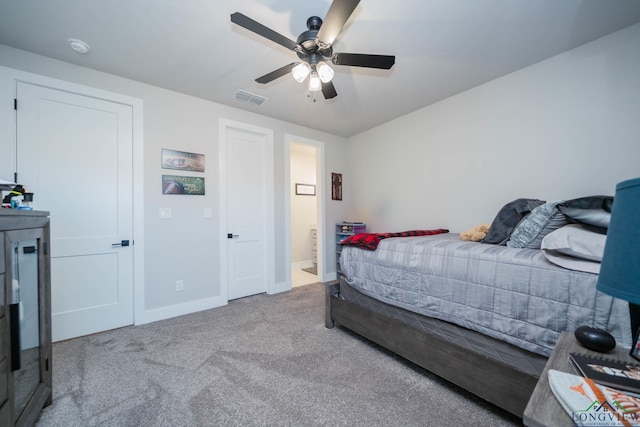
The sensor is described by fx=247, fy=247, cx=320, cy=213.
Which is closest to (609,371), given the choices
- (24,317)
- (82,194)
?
(24,317)

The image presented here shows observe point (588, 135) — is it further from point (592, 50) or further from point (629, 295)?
point (629, 295)

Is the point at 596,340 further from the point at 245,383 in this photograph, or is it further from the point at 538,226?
the point at 245,383

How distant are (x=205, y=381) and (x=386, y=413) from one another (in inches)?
47.9

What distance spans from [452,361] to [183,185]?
3.05m

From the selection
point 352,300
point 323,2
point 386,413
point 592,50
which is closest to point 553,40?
point 592,50

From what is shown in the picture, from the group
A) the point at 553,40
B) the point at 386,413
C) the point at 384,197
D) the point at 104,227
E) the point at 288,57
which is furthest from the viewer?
the point at 384,197

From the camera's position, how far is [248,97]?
9.81 feet

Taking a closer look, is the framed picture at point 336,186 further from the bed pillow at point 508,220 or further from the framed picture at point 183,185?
the bed pillow at point 508,220

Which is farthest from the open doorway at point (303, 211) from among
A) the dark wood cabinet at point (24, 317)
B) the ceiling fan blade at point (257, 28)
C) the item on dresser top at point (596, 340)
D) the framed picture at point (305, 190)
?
the item on dresser top at point (596, 340)

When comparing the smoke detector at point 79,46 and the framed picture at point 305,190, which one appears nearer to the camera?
the smoke detector at point 79,46

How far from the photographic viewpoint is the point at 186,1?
5.46ft

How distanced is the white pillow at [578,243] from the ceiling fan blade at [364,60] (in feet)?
4.59

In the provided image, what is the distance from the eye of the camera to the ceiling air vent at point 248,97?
2.89 m

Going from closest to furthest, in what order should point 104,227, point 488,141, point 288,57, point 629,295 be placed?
point 629,295 < point 288,57 < point 104,227 < point 488,141
